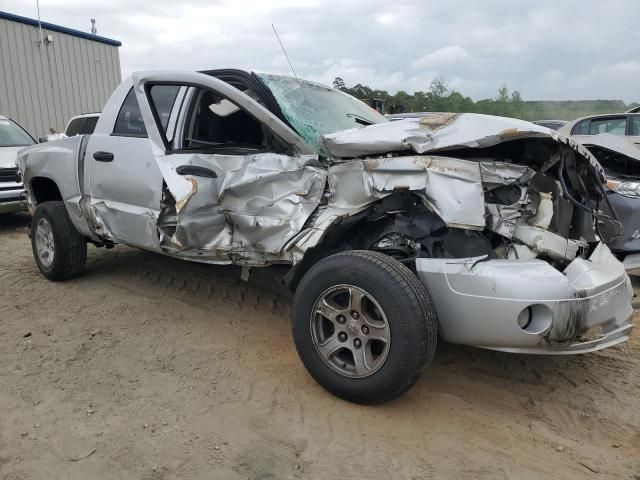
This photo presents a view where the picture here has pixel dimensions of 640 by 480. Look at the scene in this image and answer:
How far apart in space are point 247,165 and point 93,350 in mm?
1701

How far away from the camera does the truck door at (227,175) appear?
335 cm

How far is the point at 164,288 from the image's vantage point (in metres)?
4.96

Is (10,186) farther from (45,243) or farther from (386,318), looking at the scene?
(386,318)

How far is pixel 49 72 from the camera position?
15305mm

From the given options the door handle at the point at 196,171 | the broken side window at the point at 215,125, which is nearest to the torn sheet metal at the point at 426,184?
the door handle at the point at 196,171

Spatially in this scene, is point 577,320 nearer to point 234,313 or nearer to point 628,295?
point 628,295

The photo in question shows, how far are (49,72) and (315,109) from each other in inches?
565

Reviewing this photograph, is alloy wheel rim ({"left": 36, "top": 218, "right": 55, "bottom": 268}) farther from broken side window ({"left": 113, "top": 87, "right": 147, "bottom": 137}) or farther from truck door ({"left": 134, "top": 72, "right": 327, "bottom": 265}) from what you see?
truck door ({"left": 134, "top": 72, "right": 327, "bottom": 265})

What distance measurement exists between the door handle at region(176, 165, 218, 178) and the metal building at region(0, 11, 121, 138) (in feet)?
44.1

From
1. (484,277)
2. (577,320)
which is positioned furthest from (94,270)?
(577,320)

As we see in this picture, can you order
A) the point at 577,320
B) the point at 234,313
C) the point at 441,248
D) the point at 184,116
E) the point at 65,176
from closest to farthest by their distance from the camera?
the point at 577,320 < the point at 441,248 < the point at 184,116 < the point at 234,313 < the point at 65,176

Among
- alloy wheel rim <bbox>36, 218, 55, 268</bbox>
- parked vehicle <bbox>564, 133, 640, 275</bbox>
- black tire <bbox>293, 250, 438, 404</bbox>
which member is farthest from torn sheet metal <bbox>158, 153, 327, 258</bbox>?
parked vehicle <bbox>564, 133, 640, 275</bbox>

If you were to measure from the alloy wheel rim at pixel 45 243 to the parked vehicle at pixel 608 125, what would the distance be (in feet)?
21.6

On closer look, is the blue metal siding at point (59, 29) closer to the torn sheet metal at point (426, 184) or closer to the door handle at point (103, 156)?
the door handle at point (103, 156)
